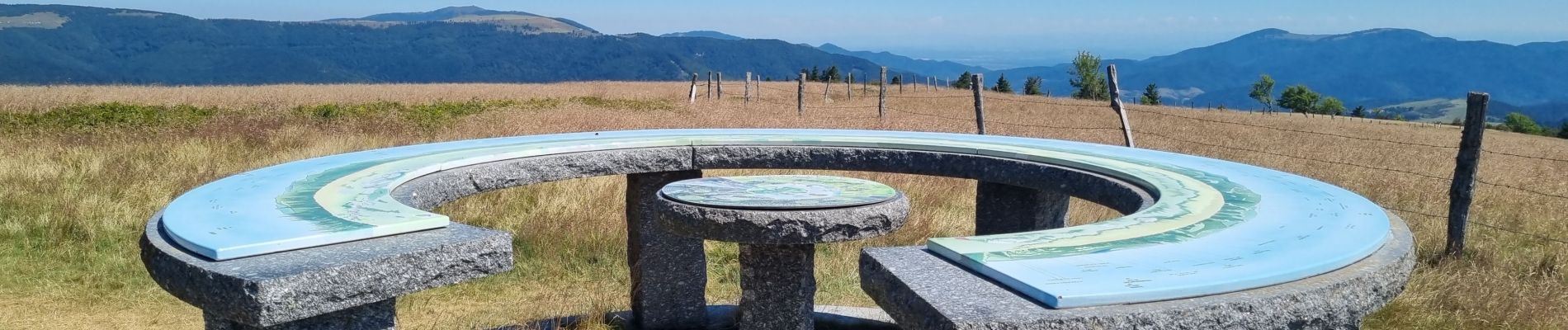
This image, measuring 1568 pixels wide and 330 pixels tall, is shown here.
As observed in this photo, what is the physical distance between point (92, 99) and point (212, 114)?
5.98 metres

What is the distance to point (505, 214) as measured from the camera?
7.65m

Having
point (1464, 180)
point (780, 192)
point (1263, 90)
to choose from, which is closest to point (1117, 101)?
point (1464, 180)

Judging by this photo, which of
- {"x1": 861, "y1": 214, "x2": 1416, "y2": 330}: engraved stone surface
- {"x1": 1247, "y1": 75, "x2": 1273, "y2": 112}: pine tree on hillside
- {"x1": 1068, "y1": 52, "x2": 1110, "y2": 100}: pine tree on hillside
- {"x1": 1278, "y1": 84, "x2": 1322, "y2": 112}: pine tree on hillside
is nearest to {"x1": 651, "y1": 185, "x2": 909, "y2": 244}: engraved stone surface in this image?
{"x1": 861, "y1": 214, "x2": 1416, "y2": 330}: engraved stone surface

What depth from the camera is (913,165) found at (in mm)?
5121

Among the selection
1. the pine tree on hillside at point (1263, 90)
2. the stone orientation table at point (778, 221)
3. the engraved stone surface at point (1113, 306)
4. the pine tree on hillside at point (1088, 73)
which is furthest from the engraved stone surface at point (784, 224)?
the pine tree on hillside at point (1263, 90)

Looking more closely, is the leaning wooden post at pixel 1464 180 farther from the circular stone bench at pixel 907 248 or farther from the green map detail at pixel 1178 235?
the green map detail at pixel 1178 235

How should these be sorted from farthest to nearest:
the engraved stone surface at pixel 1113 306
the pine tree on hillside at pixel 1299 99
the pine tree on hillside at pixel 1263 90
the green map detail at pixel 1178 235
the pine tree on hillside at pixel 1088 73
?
the pine tree on hillside at pixel 1263 90, the pine tree on hillside at pixel 1299 99, the pine tree on hillside at pixel 1088 73, the green map detail at pixel 1178 235, the engraved stone surface at pixel 1113 306

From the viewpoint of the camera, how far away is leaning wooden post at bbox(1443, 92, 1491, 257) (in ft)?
20.9

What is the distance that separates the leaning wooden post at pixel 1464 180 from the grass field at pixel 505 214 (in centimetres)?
16

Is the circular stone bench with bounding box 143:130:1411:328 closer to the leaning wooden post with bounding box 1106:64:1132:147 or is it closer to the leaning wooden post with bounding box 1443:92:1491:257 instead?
the leaning wooden post with bounding box 1443:92:1491:257

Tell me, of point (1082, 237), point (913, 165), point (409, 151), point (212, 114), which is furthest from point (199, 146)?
point (1082, 237)

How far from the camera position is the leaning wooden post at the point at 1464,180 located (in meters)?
6.37

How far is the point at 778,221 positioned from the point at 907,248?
3.28 feet

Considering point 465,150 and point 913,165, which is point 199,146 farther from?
point 913,165
